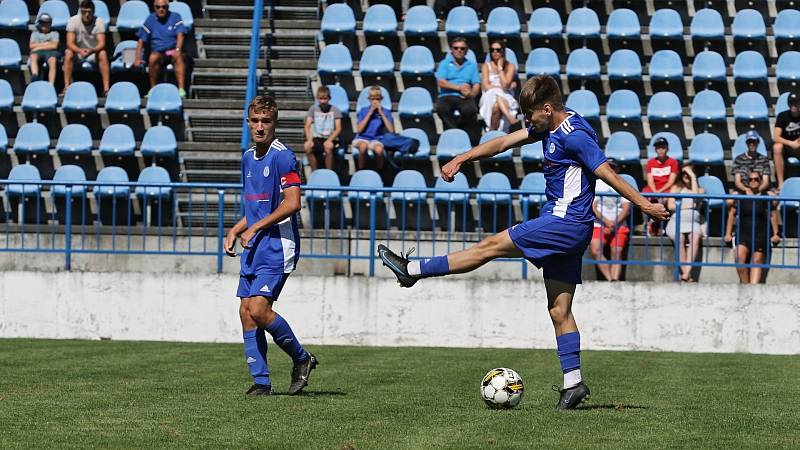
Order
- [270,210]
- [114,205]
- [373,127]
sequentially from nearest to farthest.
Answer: [270,210] → [114,205] → [373,127]

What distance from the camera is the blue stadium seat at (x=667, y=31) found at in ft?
66.3

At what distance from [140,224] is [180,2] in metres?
4.87

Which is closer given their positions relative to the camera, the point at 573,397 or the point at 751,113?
the point at 573,397

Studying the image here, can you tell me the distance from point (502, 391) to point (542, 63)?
40.1 feet

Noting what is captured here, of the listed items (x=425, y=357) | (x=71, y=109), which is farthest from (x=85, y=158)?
(x=425, y=357)

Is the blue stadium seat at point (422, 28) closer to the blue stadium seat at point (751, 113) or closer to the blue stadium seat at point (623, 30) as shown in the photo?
the blue stadium seat at point (623, 30)

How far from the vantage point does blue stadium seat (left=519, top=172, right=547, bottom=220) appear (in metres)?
15.2

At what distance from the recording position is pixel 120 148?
18.7 metres

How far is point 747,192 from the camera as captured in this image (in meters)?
17.1

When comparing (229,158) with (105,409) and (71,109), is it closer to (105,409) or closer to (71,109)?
(71,109)

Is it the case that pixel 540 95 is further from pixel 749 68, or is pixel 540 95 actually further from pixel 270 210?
pixel 749 68

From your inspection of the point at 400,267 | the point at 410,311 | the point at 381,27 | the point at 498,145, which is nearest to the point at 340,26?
the point at 381,27

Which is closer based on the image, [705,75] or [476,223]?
[476,223]

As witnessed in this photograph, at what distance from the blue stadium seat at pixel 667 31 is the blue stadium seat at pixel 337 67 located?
14.4ft
